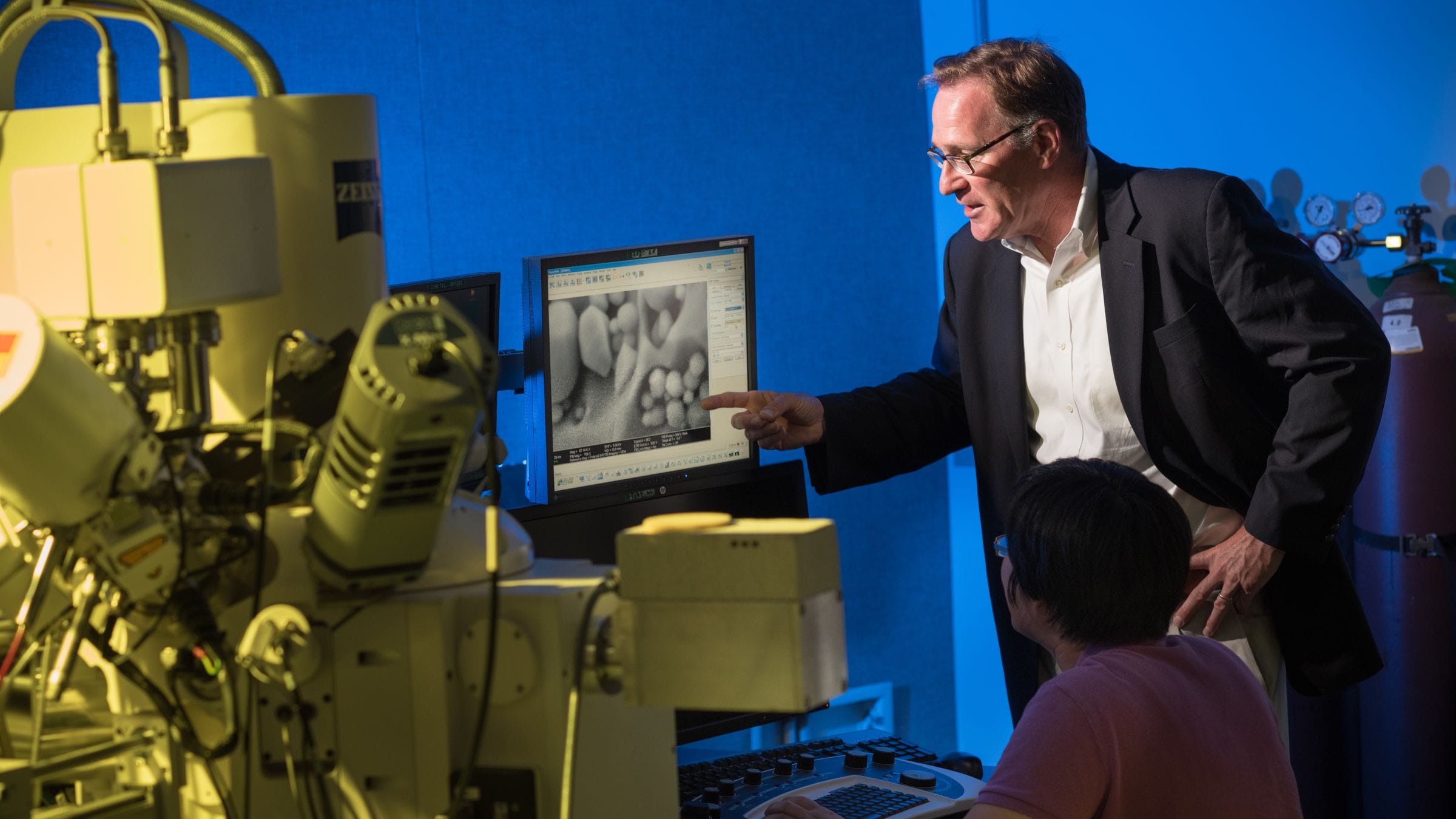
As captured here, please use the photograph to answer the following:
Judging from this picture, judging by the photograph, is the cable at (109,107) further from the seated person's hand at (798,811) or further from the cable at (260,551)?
the seated person's hand at (798,811)

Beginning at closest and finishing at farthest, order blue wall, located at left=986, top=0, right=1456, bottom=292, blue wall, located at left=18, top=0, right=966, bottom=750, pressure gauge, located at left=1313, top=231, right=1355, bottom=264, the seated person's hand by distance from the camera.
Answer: the seated person's hand < blue wall, located at left=18, top=0, right=966, bottom=750 < pressure gauge, located at left=1313, top=231, right=1355, bottom=264 < blue wall, located at left=986, top=0, right=1456, bottom=292

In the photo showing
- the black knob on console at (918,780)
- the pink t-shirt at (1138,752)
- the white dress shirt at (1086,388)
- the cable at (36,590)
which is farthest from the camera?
the white dress shirt at (1086,388)

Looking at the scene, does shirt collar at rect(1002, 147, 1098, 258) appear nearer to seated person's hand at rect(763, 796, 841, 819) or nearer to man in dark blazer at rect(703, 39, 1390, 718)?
man in dark blazer at rect(703, 39, 1390, 718)

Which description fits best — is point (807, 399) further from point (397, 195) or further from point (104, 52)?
point (104, 52)

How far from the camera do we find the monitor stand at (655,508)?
2164 mm

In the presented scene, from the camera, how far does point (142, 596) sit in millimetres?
1038

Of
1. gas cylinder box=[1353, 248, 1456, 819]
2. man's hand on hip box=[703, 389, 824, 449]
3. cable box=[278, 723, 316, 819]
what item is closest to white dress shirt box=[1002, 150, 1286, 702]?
man's hand on hip box=[703, 389, 824, 449]

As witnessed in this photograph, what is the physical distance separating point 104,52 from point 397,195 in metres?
1.93

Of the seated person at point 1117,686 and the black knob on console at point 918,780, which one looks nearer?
the seated person at point 1117,686

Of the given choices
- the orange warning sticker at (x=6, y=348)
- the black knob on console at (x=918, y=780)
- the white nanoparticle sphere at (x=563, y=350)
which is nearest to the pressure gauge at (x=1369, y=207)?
the black knob on console at (x=918, y=780)

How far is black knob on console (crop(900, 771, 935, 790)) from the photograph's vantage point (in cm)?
203

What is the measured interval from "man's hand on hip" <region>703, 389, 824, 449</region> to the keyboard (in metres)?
0.50

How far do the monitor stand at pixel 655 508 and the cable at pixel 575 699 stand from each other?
985mm

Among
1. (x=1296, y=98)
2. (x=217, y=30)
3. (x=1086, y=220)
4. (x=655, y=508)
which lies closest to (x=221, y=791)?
(x=217, y=30)
